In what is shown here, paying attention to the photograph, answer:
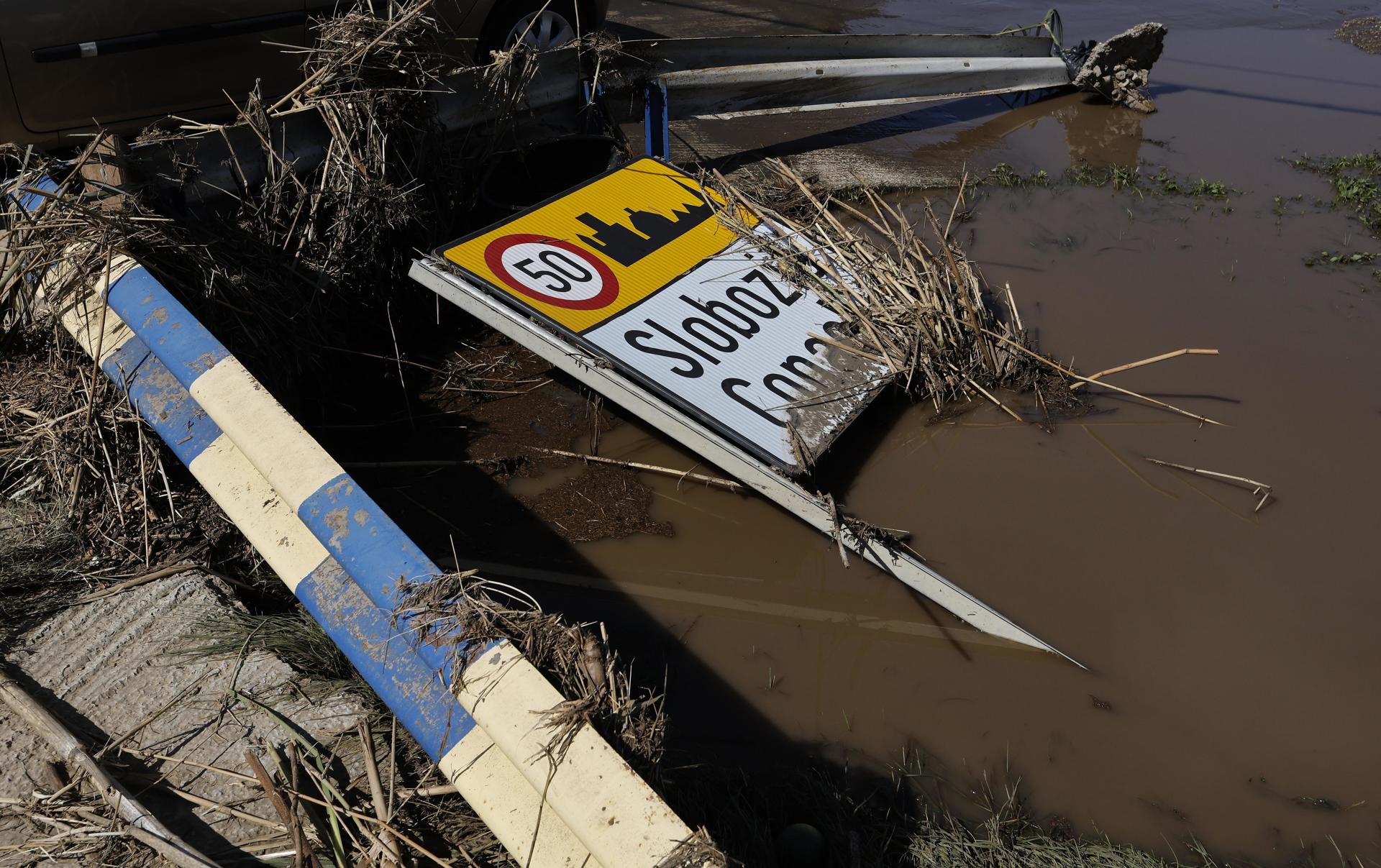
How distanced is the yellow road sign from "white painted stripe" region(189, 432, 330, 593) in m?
1.56

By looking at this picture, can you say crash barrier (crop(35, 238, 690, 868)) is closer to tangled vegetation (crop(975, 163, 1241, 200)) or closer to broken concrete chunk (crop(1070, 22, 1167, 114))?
tangled vegetation (crop(975, 163, 1241, 200))

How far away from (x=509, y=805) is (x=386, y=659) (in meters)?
0.57

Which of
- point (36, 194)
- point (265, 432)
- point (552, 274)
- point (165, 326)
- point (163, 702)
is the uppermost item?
point (36, 194)

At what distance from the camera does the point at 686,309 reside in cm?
455

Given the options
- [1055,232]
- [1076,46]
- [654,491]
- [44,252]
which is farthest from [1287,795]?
[1076,46]

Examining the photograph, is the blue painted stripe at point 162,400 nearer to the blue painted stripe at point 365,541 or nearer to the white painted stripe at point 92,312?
the white painted stripe at point 92,312

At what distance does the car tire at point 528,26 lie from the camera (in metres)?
6.08

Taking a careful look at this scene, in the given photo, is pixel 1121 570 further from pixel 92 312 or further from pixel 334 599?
pixel 92 312

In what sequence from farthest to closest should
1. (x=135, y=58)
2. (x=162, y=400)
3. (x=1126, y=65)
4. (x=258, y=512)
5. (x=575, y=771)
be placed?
(x=1126, y=65), (x=135, y=58), (x=162, y=400), (x=258, y=512), (x=575, y=771)

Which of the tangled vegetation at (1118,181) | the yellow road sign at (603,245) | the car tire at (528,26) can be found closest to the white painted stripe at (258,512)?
the yellow road sign at (603,245)

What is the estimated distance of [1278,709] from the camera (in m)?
3.44

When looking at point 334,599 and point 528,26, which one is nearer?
point 334,599

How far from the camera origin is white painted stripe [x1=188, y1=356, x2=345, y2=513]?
9.51 feet

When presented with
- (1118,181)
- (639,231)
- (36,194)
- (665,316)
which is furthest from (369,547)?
(1118,181)
